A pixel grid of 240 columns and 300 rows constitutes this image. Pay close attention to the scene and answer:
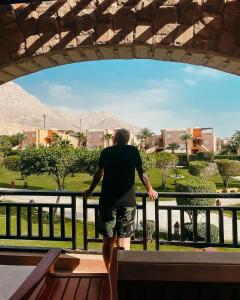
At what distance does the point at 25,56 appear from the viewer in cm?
347

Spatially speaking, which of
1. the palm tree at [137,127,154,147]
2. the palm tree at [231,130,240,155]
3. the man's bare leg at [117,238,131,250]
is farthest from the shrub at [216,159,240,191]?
the palm tree at [137,127,154,147]

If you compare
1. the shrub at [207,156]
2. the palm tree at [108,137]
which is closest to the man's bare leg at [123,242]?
the shrub at [207,156]

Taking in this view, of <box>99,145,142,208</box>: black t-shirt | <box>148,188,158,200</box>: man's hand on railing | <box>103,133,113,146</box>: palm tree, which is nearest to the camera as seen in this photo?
<box>99,145,142,208</box>: black t-shirt

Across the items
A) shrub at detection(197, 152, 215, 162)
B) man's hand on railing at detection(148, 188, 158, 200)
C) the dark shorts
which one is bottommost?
the dark shorts

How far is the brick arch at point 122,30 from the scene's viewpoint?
3.23 meters

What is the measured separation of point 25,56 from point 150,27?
1321mm

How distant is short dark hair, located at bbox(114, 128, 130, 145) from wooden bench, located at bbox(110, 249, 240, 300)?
5.13 feet

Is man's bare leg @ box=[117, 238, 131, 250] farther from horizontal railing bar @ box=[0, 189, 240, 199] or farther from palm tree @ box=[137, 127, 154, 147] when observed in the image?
palm tree @ box=[137, 127, 154, 147]

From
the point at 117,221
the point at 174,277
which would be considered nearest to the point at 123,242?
the point at 117,221

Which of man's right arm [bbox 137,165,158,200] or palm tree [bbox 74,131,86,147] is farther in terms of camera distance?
palm tree [bbox 74,131,86,147]

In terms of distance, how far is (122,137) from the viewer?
2867mm

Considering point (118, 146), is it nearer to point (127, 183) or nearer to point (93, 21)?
point (127, 183)

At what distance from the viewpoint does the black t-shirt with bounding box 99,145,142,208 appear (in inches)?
108

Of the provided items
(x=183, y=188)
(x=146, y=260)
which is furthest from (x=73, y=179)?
(x=146, y=260)
